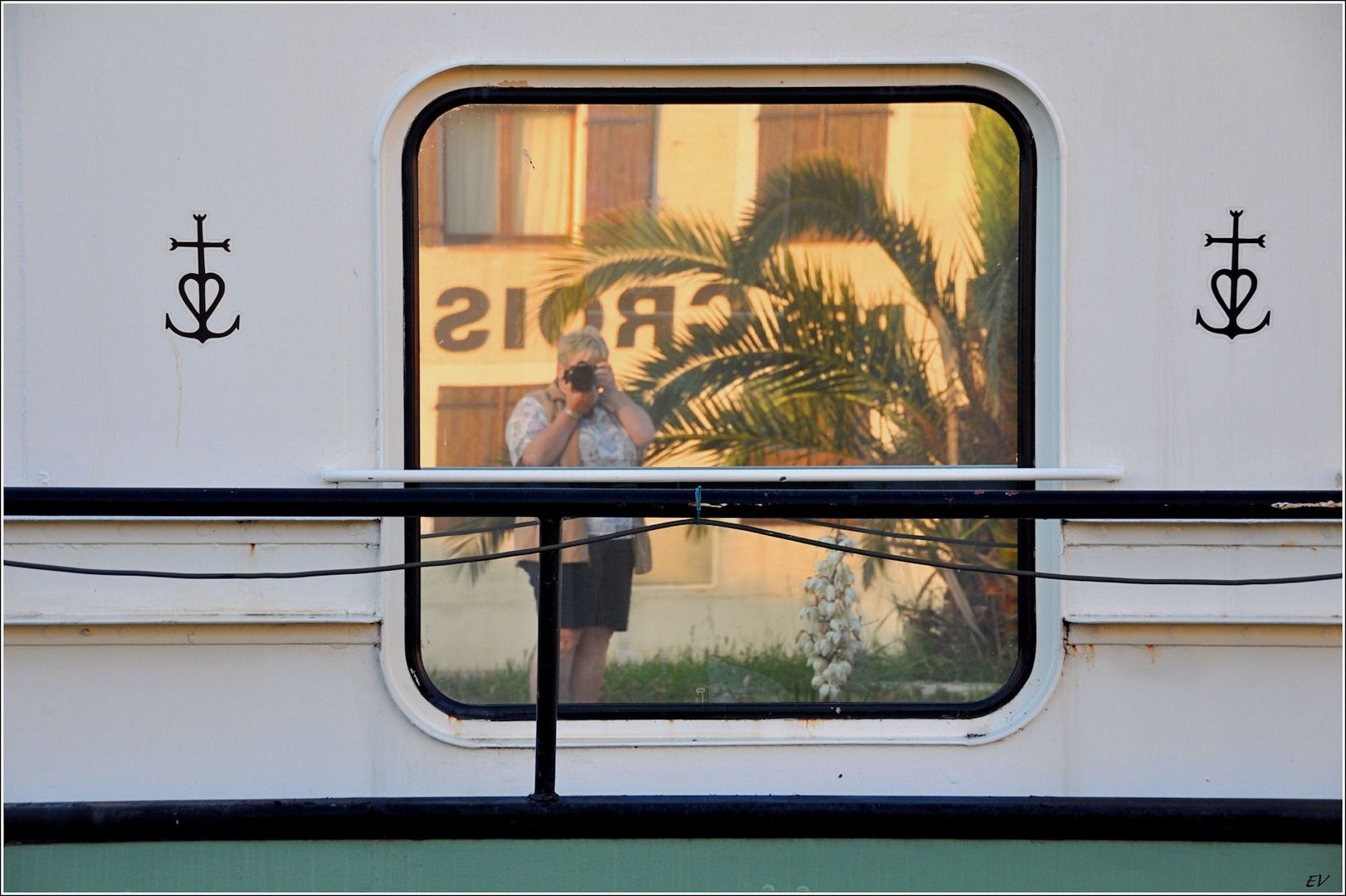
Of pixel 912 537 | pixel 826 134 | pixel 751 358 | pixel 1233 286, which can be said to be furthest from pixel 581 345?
pixel 1233 286

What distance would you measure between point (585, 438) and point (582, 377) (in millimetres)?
120

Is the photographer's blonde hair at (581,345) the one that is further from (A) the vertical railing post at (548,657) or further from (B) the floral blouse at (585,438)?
(A) the vertical railing post at (548,657)

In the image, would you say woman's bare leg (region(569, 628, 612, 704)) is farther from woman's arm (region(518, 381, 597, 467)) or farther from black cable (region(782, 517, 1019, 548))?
black cable (region(782, 517, 1019, 548))

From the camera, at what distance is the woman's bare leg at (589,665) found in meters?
2.10

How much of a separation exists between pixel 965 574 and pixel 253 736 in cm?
136

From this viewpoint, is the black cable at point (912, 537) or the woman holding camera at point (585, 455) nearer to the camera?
the black cable at point (912, 537)

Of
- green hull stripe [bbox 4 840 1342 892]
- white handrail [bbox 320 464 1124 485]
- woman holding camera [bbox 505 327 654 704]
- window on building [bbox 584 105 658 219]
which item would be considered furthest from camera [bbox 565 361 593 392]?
green hull stripe [bbox 4 840 1342 892]

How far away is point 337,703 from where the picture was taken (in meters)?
1.98

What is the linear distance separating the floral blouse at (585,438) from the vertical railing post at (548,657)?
39cm

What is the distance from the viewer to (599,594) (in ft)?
6.93

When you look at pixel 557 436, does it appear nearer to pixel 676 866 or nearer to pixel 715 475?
pixel 715 475

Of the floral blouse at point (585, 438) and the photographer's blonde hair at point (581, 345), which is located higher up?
the photographer's blonde hair at point (581, 345)

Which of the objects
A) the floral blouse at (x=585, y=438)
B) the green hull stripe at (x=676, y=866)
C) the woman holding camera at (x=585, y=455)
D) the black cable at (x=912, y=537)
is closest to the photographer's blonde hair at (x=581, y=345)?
the woman holding camera at (x=585, y=455)

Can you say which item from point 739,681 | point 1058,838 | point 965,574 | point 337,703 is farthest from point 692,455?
point 1058,838
